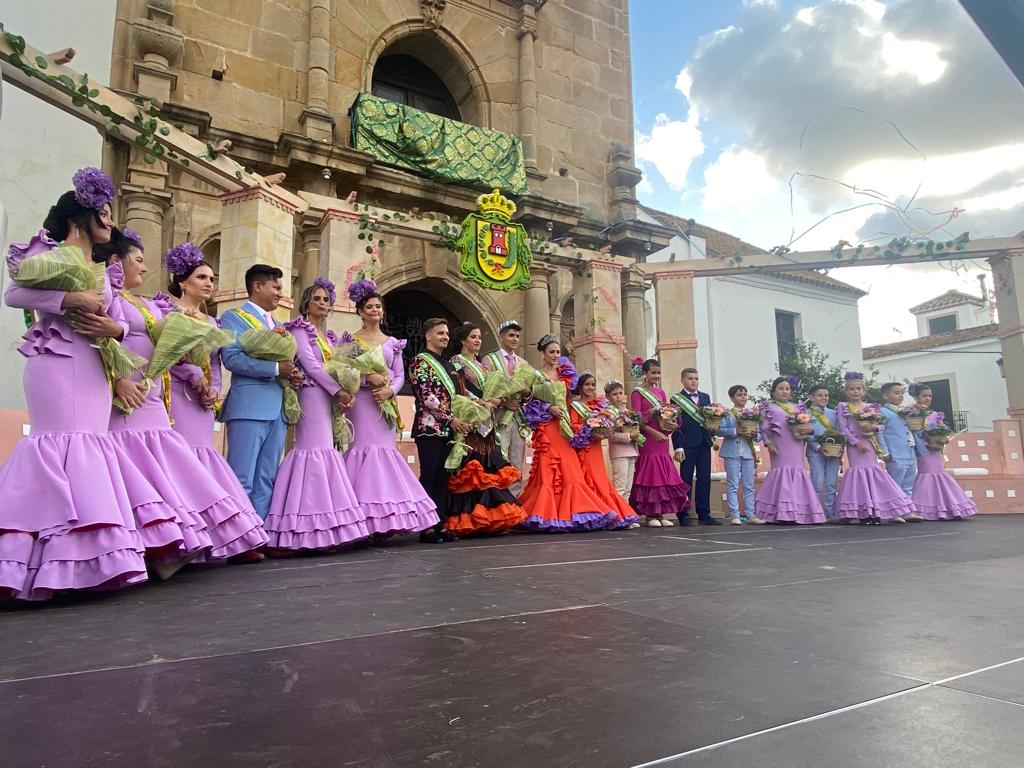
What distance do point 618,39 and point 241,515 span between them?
1415 centimetres

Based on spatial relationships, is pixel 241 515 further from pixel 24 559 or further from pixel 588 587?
pixel 588 587

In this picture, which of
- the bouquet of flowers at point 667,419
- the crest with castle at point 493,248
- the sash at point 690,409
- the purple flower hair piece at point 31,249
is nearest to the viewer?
the purple flower hair piece at point 31,249

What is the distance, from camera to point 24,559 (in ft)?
9.32

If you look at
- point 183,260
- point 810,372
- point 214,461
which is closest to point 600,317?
point 183,260

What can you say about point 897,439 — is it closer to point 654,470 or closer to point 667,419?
point 667,419

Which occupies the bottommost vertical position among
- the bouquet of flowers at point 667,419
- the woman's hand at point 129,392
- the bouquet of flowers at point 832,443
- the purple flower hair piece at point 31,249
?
the bouquet of flowers at point 832,443

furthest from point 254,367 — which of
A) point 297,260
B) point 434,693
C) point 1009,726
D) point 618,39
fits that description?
point 618,39

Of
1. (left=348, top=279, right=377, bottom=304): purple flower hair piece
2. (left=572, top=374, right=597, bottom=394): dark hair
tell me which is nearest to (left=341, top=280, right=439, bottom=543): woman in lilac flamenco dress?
(left=348, top=279, right=377, bottom=304): purple flower hair piece

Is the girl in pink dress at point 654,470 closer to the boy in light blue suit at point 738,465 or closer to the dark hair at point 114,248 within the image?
the boy in light blue suit at point 738,465

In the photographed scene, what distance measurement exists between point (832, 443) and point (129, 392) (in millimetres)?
7650

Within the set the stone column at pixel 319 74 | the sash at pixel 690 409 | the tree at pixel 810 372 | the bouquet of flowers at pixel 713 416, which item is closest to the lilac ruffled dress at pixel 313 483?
the sash at pixel 690 409

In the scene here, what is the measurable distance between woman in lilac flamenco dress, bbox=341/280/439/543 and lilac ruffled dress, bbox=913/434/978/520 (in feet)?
21.9

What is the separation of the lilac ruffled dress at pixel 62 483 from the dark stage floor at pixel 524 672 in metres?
0.16

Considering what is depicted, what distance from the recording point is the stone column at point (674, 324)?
1017 centimetres
